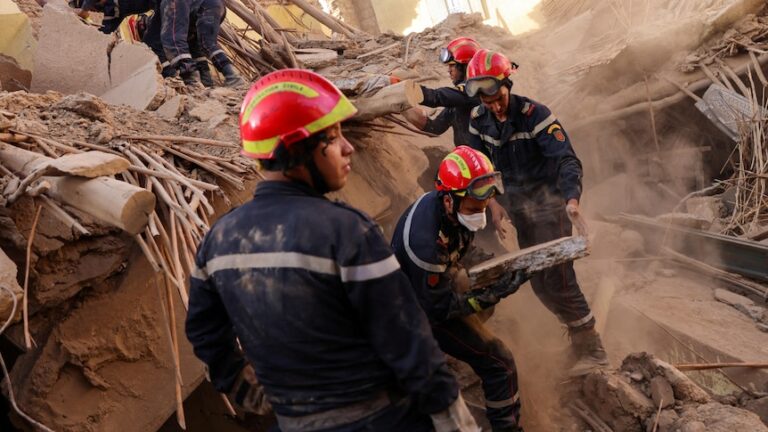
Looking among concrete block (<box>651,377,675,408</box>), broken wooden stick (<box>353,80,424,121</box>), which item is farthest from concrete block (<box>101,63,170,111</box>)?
concrete block (<box>651,377,675,408</box>)

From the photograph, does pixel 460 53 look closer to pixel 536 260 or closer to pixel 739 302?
pixel 536 260

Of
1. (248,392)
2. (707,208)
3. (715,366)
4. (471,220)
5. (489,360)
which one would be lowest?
(715,366)

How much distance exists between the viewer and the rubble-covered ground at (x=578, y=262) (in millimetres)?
3041

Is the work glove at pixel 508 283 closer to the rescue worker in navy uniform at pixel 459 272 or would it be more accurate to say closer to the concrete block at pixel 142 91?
the rescue worker in navy uniform at pixel 459 272

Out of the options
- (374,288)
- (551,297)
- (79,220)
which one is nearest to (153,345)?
(79,220)

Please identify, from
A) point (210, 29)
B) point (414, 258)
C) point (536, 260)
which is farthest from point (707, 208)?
point (210, 29)

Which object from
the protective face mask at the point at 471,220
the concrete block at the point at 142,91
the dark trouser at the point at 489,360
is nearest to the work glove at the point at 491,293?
the dark trouser at the point at 489,360

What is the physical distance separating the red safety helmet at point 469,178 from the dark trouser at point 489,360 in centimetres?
78

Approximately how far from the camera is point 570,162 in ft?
13.8

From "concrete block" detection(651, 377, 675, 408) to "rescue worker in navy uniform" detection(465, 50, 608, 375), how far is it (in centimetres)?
63

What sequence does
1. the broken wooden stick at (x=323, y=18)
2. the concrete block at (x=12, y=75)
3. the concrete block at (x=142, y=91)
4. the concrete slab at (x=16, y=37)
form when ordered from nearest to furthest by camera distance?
the concrete block at (x=142, y=91)
the concrete block at (x=12, y=75)
the concrete slab at (x=16, y=37)
the broken wooden stick at (x=323, y=18)

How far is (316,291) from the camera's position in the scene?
5.53ft

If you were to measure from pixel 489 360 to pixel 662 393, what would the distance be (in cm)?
116

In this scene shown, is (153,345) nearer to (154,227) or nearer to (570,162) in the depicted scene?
(154,227)
